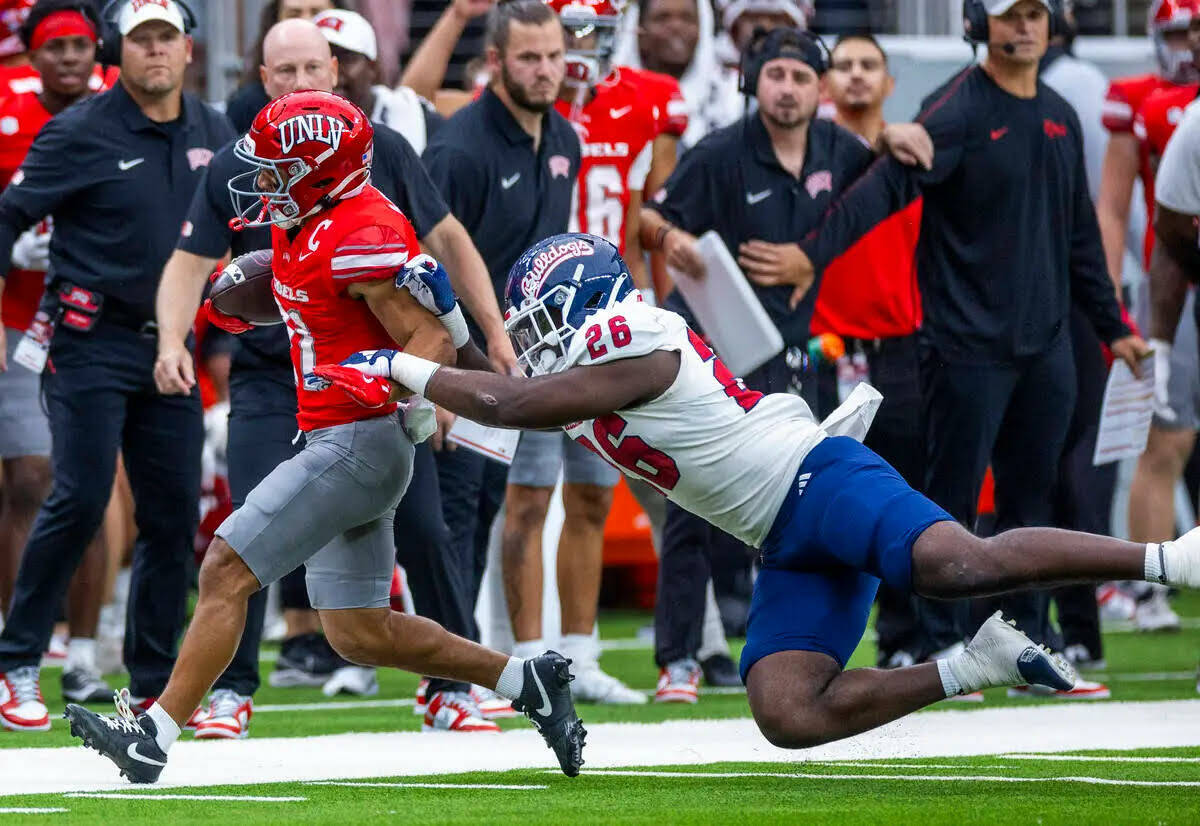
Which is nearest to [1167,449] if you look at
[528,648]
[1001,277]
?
[1001,277]

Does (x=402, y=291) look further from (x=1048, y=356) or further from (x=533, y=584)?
(x=1048, y=356)

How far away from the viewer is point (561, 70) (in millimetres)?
7777

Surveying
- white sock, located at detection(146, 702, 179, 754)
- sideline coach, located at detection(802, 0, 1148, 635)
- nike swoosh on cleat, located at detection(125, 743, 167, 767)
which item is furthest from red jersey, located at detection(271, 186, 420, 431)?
sideline coach, located at detection(802, 0, 1148, 635)

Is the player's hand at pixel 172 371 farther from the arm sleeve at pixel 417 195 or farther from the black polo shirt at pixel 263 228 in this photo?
the arm sleeve at pixel 417 195

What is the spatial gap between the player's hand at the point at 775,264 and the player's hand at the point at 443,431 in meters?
1.33

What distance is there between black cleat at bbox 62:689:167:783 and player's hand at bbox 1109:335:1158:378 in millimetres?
4012

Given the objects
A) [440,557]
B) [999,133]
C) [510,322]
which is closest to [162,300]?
[440,557]

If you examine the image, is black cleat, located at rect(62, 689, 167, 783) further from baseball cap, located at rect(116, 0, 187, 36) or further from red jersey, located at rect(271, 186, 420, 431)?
baseball cap, located at rect(116, 0, 187, 36)

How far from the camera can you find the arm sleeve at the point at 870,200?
7727 millimetres

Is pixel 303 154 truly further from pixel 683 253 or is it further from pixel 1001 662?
pixel 683 253

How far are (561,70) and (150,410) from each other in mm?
1941

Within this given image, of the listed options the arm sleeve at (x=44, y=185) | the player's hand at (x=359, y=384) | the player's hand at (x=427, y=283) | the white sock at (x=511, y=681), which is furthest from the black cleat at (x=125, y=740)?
the arm sleeve at (x=44, y=185)

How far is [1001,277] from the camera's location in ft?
25.1

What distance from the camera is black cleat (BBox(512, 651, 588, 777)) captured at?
5.54 m
